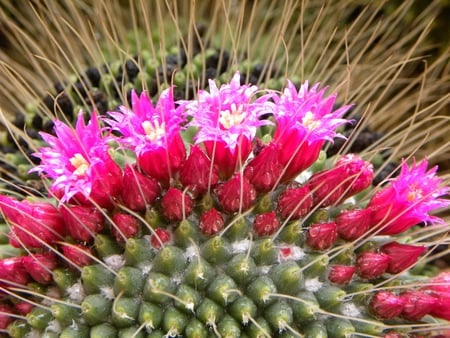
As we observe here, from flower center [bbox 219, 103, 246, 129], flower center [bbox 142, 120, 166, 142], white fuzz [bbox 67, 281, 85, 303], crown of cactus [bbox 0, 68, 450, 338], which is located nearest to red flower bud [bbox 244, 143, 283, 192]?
crown of cactus [bbox 0, 68, 450, 338]

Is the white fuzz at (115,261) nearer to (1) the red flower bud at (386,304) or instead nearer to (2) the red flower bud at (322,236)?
(2) the red flower bud at (322,236)

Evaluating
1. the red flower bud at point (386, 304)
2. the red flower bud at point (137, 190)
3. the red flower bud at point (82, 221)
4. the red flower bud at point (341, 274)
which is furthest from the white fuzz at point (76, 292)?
the red flower bud at point (386, 304)

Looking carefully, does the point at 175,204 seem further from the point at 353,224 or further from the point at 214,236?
the point at 353,224

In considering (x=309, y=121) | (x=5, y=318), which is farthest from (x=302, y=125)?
(x=5, y=318)

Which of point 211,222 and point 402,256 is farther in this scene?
point 402,256

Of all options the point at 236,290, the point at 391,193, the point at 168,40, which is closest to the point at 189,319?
the point at 236,290

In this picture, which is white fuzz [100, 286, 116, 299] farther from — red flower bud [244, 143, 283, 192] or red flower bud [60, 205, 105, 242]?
red flower bud [244, 143, 283, 192]
